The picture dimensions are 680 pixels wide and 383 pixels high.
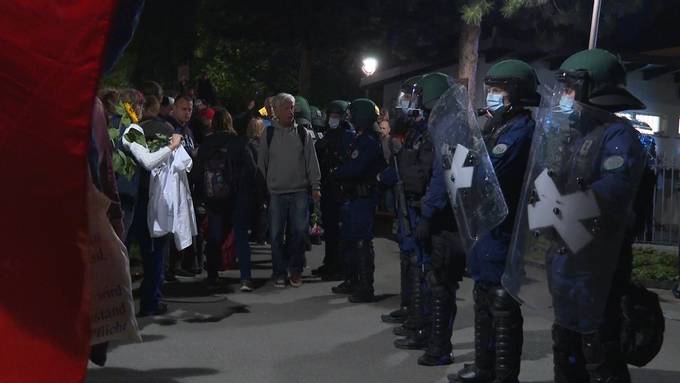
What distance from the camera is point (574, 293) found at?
13.3 ft

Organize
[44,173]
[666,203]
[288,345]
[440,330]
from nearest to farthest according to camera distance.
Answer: [44,173] → [440,330] → [288,345] → [666,203]

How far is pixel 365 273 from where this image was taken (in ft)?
29.1

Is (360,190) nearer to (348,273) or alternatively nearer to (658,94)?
(348,273)

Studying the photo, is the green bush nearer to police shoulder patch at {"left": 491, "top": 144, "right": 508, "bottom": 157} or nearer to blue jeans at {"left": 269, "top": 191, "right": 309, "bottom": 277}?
blue jeans at {"left": 269, "top": 191, "right": 309, "bottom": 277}

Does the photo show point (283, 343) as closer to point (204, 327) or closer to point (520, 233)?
point (204, 327)

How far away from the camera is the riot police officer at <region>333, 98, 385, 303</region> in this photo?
8.88 m

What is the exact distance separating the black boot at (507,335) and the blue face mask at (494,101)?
1243 mm

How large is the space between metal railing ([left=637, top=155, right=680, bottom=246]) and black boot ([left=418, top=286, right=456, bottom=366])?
861 cm

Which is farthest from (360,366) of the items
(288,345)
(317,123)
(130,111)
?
(317,123)

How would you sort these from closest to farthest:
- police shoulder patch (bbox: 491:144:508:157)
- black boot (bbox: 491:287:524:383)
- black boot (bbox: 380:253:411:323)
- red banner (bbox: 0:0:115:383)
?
1. red banner (bbox: 0:0:115:383)
2. black boot (bbox: 491:287:524:383)
3. police shoulder patch (bbox: 491:144:508:157)
4. black boot (bbox: 380:253:411:323)

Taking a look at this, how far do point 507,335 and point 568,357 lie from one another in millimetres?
571

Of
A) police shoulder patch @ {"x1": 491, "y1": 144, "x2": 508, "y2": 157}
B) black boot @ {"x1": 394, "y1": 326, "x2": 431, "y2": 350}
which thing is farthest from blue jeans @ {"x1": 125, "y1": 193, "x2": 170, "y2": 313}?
police shoulder patch @ {"x1": 491, "y1": 144, "x2": 508, "y2": 157}

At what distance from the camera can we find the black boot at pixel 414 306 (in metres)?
6.84

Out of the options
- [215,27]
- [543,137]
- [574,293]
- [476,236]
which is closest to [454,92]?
[476,236]
